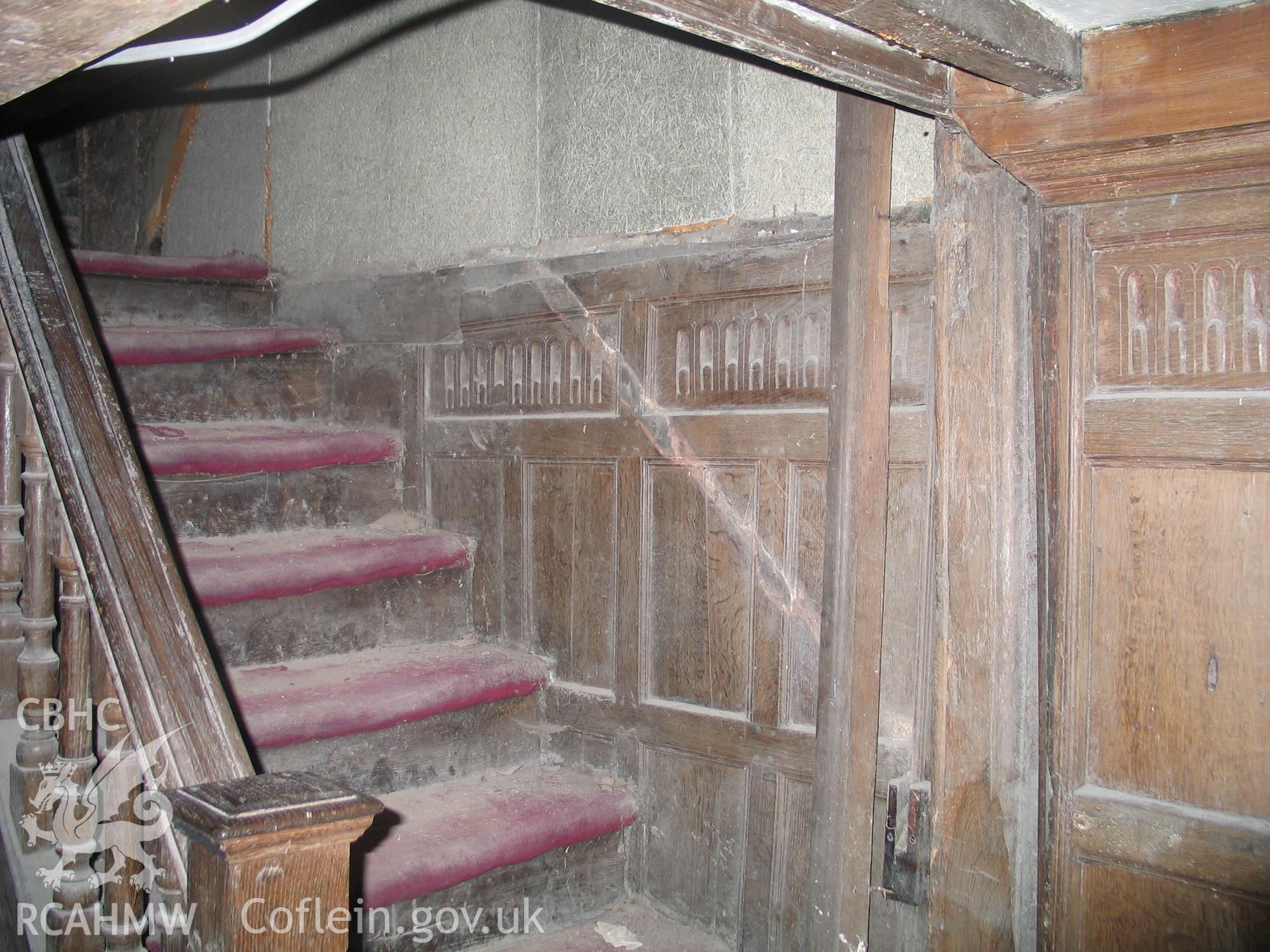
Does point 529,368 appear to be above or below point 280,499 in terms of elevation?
above

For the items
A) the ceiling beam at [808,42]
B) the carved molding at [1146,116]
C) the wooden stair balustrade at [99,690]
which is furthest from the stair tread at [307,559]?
the carved molding at [1146,116]

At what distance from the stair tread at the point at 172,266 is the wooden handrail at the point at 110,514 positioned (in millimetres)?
1095

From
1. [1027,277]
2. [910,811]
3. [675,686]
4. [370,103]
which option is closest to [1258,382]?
[1027,277]

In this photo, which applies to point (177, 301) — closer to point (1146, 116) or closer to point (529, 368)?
point (529, 368)

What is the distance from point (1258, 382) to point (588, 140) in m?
1.48

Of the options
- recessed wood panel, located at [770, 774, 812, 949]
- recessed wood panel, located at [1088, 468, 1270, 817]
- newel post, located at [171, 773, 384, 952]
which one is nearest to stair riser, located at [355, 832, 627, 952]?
recessed wood panel, located at [770, 774, 812, 949]

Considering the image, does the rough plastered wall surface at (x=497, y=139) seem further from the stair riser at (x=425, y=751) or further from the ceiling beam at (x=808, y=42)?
the stair riser at (x=425, y=751)

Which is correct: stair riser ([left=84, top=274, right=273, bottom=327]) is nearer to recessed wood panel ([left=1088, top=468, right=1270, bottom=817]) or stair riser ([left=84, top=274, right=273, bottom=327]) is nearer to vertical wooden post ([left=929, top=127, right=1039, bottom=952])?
vertical wooden post ([left=929, top=127, right=1039, bottom=952])

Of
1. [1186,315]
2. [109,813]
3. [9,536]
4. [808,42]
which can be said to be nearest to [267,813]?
[109,813]

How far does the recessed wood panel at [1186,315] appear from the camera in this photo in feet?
4.48

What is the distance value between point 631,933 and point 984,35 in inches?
70.4

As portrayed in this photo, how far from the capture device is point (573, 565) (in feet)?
7.43

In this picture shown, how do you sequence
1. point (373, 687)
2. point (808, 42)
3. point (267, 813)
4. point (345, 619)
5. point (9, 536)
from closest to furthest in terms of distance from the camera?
1. point (267, 813)
2. point (808, 42)
3. point (9, 536)
4. point (373, 687)
5. point (345, 619)

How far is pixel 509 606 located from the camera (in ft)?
7.96
